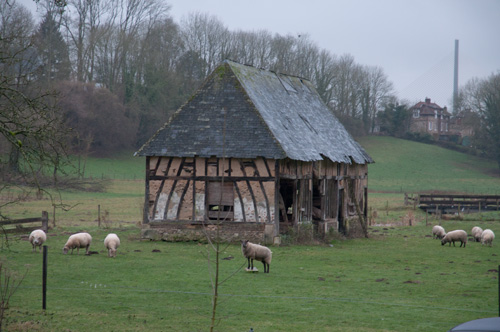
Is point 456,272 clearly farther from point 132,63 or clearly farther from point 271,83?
point 132,63

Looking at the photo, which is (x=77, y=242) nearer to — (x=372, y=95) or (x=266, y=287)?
(x=266, y=287)

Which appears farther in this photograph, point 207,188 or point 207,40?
point 207,40

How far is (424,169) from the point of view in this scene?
3004 inches

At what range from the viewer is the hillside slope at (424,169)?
214 ft

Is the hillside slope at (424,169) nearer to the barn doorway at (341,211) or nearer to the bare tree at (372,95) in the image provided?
the bare tree at (372,95)

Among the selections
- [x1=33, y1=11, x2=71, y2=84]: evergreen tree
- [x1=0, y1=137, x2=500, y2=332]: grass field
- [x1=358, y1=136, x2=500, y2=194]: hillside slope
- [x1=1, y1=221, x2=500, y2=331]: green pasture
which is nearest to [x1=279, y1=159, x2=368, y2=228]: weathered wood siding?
[x1=0, y1=137, x2=500, y2=332]: grass field

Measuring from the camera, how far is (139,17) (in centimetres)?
7538

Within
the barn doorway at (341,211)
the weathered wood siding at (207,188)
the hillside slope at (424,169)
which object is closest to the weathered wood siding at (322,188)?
the barn doorway at (341,211)

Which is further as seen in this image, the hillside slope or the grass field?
the hillside slope

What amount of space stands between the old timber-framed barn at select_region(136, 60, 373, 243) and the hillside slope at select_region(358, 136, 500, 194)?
32987mm

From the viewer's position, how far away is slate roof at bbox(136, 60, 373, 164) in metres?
25.9

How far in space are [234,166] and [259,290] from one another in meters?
9.73

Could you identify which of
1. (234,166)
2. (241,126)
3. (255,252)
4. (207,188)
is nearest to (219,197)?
(207,188)

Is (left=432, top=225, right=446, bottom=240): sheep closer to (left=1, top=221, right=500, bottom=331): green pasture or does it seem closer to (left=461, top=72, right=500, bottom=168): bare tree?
(left=1, top=221, right=500, bottom=331): green pasture
